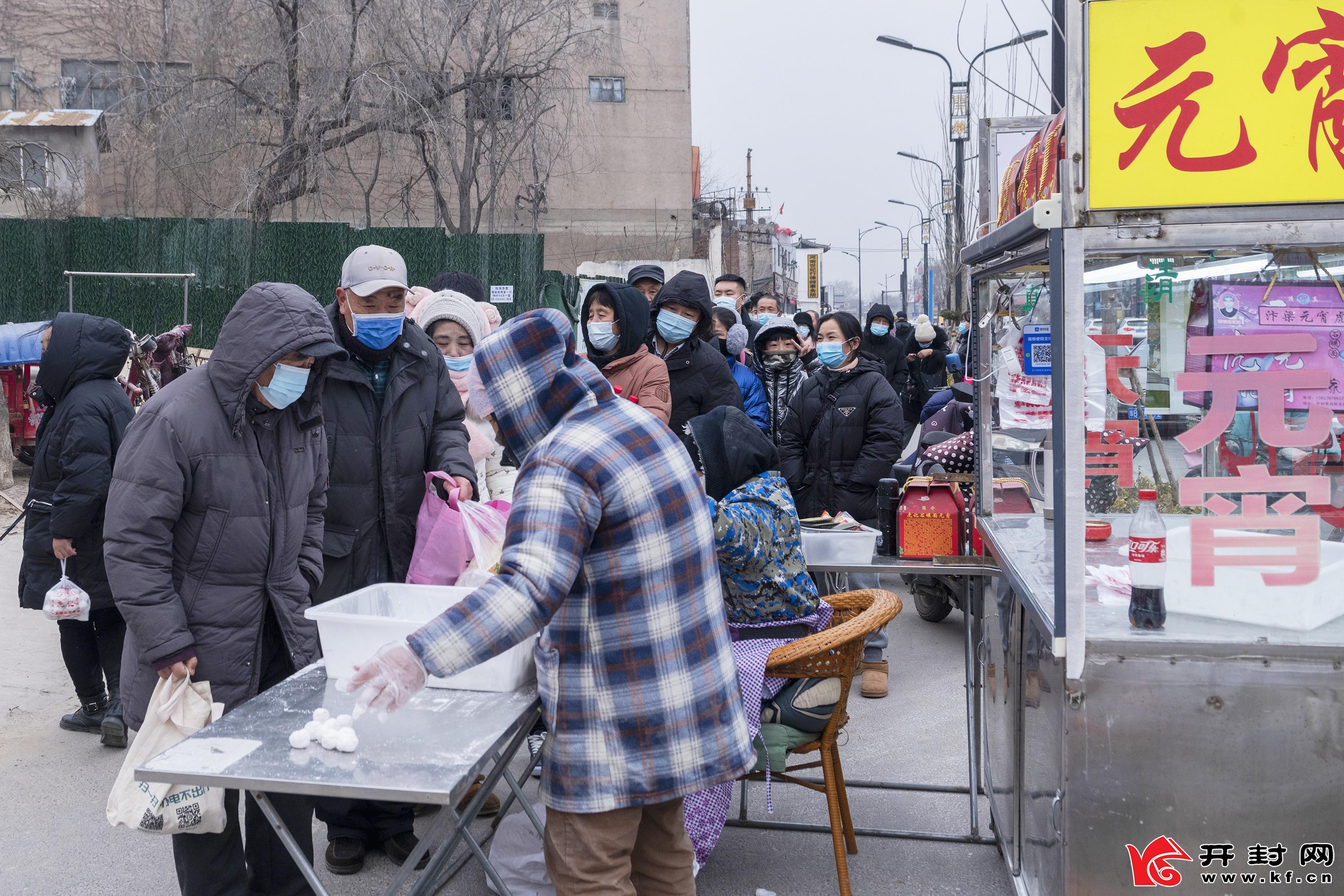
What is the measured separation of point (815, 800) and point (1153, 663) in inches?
83.0

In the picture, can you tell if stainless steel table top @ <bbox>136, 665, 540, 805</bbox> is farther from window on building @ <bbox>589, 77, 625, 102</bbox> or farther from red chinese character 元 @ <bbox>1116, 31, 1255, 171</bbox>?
window on building @ <bbox>589, 77, 625, 102</bbox>

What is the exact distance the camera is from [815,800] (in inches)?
171

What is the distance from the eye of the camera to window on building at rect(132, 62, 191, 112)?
15641 millimetres

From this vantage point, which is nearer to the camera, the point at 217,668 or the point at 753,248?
the point at 217,668

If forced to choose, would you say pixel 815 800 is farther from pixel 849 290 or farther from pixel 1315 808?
pixel 849 290

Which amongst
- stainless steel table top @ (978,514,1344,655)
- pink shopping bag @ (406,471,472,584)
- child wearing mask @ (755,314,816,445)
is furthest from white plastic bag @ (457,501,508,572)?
child wearing mask @ (755,314,816,445)

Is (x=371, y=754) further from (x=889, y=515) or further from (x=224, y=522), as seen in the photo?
(x=889, y=515)

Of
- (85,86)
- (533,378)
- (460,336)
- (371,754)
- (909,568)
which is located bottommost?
(371,754)

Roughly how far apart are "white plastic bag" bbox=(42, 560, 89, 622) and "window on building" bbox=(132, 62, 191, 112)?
1314cm

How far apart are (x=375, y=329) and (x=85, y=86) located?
20.9 metres

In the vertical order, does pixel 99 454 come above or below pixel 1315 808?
above

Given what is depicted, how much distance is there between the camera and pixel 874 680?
18.1ft

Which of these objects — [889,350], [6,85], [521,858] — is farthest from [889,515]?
[6,85]

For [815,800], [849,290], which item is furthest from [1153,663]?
[849,290]
